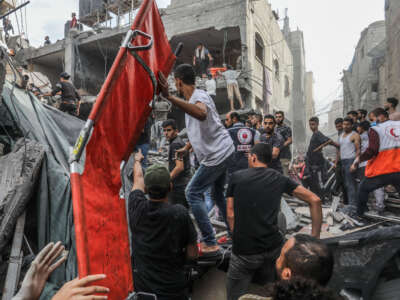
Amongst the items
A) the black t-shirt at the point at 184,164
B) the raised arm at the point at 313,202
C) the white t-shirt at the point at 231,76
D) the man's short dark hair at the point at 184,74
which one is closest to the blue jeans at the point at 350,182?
the black t-shirt at the point at 184,164

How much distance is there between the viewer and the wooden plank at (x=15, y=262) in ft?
9.27

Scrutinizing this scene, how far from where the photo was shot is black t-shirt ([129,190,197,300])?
233 centimetres

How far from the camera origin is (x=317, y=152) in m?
7.28

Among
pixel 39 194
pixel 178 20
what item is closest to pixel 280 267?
pixel 39 194

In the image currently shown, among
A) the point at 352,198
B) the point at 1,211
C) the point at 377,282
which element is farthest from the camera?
the point at 352,198

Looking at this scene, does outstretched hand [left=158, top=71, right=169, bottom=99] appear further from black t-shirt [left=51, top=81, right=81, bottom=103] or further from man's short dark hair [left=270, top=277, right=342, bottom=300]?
black t-shirt [left=51, top=81, right=81, bottom=103]

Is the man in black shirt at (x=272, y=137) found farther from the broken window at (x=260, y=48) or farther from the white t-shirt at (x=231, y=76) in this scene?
the broken window at (x=260, y=48)

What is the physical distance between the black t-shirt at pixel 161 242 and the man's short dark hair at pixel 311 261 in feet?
3.15

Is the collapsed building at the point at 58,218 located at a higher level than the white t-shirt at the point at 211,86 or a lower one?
lower

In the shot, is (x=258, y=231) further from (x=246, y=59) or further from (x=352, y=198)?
(x=246, y=59)

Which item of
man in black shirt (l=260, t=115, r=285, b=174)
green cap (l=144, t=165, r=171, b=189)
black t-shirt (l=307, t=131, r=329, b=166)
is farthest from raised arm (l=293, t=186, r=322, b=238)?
black t-shirt (l=307, t=131, r=329, b=166)

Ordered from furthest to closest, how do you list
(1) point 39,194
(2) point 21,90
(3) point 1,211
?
(2) point 21,90 → (1) point 39,194 → (3) point 1,211

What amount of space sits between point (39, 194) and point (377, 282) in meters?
3.35

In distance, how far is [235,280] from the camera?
8.89ft
